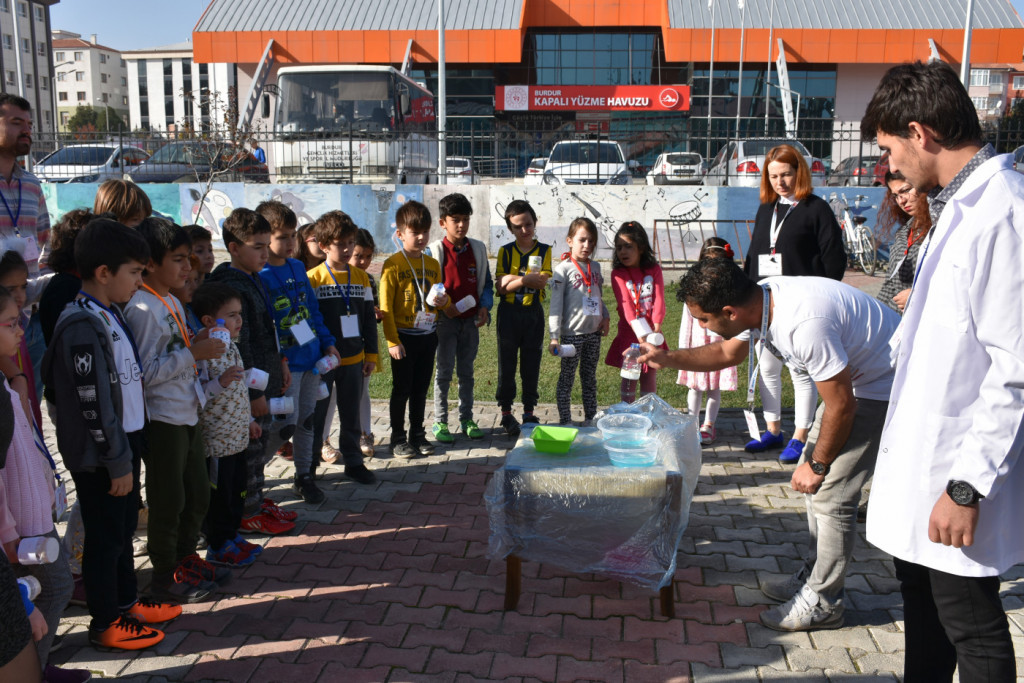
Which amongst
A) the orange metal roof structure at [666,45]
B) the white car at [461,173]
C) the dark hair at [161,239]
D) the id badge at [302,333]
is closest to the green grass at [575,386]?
the id badge at [302,333]

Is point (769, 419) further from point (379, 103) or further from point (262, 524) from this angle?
point (379, 103)

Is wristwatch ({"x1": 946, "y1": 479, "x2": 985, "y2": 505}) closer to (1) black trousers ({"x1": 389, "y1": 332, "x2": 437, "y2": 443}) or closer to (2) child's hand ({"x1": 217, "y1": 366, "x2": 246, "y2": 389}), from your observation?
(2) child's hand ({"x1": 217, "y1": 366, "x2": 246, "y2": 389})

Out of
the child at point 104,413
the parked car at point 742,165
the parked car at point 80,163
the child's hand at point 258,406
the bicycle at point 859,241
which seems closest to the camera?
the child at point 104,413

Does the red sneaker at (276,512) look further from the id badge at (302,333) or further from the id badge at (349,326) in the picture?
the id badge at (349,326)

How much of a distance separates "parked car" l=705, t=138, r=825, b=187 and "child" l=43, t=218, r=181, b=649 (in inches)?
527

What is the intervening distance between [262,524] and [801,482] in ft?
9.25

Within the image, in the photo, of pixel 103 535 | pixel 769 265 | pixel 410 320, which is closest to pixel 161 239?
pixel 103 535

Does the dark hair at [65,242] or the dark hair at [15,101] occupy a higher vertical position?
the dark hair at [15,101]

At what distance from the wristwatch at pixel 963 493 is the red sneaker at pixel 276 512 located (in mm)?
3423

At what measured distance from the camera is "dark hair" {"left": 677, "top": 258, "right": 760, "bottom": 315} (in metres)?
3.02

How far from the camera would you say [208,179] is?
16.2m

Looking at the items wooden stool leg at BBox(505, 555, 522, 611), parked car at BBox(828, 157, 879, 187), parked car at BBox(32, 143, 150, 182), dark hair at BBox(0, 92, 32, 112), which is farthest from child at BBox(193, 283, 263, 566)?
parked car at BBox(32, 143, 150, 182)

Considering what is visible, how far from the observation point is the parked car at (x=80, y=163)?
53.9ft

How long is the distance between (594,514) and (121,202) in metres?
2.91
